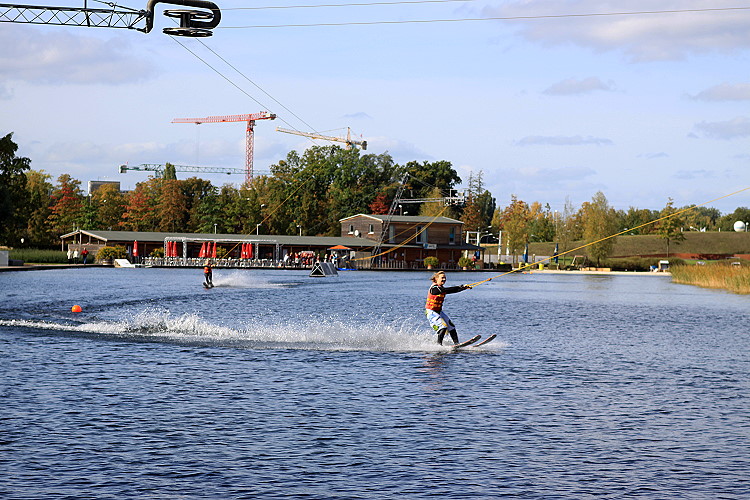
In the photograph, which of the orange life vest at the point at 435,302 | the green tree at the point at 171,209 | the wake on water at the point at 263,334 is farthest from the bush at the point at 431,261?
the orange life vest at the point at 435,302

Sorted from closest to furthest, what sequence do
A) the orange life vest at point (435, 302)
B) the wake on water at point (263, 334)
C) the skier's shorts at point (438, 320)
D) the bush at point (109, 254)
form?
the orange life vest at point (435, 302) → the skier's shorts at point (438, 320) → the wake on water at point (263, 334) → the bush at point (109, 254)

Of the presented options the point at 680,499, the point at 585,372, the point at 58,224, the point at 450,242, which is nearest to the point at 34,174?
the point at 58,224

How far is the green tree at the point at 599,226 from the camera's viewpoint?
146000 millimetres

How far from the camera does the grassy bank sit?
231 ft

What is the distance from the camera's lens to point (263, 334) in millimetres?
31016

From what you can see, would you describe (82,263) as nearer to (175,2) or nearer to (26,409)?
(175,2)

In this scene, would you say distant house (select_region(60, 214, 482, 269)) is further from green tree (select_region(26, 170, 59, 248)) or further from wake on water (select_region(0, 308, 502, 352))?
wake on water (select_region(0, 308, 502, 352))

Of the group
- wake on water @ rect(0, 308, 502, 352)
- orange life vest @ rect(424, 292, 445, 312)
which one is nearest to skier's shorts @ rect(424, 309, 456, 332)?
orange life vest @ rect(424, 292, 445, 312)

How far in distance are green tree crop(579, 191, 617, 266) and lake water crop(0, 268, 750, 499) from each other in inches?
4461

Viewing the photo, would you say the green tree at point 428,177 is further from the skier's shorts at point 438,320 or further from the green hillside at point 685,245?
the skier's shorts at point 438,320

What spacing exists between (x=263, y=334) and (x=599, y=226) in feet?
412

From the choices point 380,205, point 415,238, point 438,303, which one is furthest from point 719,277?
point 380,205

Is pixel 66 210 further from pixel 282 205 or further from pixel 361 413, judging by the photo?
pixel 361 413

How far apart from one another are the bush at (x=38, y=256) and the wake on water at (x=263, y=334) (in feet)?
221
